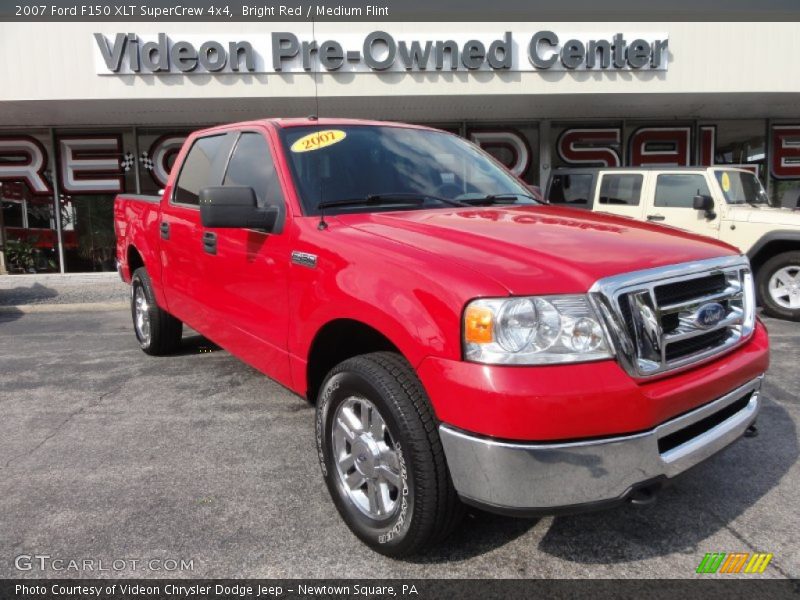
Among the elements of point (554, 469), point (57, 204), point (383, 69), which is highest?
point (383, 69)

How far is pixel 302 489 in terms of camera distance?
9.86 feet

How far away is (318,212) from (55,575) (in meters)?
1.85

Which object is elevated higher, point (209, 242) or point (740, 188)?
point (740, 188)

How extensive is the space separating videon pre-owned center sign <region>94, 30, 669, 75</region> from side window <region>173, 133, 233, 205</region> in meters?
6.16

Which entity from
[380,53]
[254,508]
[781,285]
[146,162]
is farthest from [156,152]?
[254,508]

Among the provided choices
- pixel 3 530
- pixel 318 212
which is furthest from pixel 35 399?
pixel 318 212

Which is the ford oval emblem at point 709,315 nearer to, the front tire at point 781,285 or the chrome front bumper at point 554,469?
the chrome front bumper at point 554,469

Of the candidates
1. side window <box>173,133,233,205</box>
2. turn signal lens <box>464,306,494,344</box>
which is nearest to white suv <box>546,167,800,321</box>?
side window <box>173,133,233,205</box>

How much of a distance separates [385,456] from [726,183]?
7.21m

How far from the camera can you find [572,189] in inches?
362

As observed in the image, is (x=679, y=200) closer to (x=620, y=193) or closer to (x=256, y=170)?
(x=620, y=193)

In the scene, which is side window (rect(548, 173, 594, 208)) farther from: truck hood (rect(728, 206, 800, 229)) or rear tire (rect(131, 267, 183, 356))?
rear tire (rect(131, 267, 183, 356))

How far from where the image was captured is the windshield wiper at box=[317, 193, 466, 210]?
302 cm

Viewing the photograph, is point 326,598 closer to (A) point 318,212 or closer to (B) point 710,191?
(A) point 318,212
